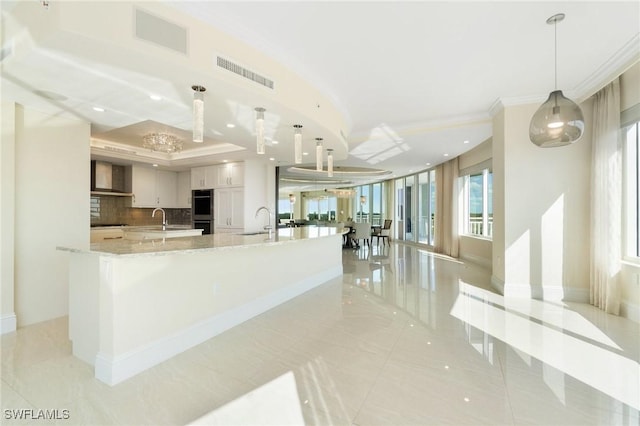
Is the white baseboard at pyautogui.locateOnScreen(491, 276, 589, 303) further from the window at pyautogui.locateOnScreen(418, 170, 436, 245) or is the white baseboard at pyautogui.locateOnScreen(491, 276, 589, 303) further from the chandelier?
the chandelier

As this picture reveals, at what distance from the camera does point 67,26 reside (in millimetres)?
1735

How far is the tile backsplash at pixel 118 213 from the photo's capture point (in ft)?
20.5

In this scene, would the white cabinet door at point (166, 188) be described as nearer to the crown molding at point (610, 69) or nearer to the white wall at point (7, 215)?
the white wall at point (7, 215)

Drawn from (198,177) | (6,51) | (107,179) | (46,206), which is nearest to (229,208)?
(198,177)

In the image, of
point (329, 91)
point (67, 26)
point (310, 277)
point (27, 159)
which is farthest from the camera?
point (310, 277)

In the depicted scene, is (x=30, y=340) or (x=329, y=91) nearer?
(x=30, y=340)

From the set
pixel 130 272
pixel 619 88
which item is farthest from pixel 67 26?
pixel 619 88

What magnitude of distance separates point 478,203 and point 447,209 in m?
0.99

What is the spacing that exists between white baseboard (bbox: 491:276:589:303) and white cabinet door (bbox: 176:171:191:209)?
7.31 meters

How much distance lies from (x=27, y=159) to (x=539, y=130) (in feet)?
19.1

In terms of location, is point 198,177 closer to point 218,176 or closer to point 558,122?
point 218,176

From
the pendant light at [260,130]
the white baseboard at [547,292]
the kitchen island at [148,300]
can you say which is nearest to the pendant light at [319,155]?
the pendant light at [260,130]

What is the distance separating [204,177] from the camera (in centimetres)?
699

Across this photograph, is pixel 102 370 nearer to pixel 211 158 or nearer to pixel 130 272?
pixel 130 272
